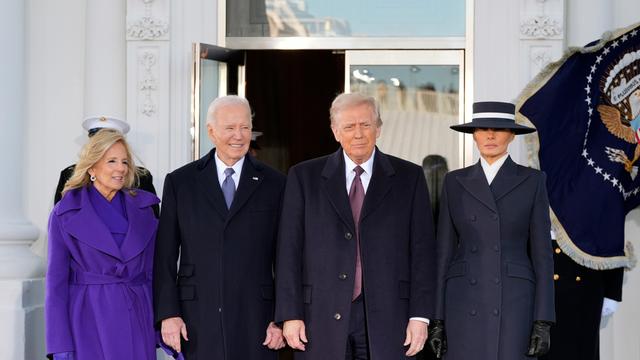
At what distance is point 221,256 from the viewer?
4.34 metres

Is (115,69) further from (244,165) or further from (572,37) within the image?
(572,37)

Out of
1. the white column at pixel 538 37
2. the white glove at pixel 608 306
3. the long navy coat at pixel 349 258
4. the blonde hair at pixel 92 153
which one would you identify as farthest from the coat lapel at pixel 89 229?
the white column at pixel 538 37

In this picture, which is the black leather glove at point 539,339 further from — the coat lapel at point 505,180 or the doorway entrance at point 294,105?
the doorway entrance at point 294,105

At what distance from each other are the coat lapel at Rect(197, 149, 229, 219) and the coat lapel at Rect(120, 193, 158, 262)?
0.36 metres

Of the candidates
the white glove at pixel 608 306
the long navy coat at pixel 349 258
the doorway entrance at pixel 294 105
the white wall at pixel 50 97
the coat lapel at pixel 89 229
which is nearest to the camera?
the long navy coat at pixel 349 258

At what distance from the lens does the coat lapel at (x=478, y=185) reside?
4371mm

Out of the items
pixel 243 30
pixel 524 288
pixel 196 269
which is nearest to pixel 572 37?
pixel 243 30

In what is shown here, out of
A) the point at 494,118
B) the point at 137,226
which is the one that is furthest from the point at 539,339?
the point at 137,226

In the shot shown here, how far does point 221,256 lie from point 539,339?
58.2 inches

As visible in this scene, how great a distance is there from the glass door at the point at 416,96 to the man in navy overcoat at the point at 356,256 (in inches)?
124

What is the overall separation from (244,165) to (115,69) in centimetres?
296

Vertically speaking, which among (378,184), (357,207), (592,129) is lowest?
(357,207)

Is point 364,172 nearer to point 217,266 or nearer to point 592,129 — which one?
point 217,266

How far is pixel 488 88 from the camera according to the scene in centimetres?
695
